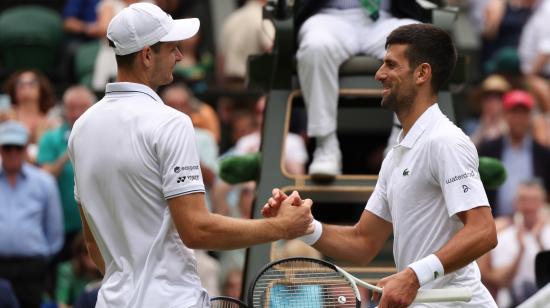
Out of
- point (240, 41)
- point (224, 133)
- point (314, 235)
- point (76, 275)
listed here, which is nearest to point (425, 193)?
point (314, 235)

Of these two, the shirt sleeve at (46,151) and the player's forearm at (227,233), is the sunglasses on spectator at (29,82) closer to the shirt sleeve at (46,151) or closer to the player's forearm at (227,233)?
the shirt sleeve at (46,151)

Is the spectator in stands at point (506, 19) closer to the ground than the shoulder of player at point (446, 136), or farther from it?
closer to the ground

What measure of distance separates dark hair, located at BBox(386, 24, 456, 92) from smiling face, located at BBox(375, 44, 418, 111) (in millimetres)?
29

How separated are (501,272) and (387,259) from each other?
1070mm

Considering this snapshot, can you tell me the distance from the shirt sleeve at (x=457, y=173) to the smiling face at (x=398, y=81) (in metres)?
0.30

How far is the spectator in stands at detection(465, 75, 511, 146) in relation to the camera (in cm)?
1232

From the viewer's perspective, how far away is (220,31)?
14531 millimetres

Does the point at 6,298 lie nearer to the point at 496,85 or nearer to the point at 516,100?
the point at 516,100

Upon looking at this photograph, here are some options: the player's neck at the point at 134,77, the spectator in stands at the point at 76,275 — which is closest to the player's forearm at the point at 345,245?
the player's neck at the point at 134,77

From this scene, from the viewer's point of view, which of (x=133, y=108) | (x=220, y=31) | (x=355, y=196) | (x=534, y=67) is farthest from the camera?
(x=220, y=31)

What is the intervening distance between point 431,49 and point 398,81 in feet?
0.60

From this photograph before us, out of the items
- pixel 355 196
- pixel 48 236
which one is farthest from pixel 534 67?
pixel 355 196

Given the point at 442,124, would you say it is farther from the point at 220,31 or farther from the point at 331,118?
the point at 220,31

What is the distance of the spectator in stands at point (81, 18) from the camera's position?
1392cm
